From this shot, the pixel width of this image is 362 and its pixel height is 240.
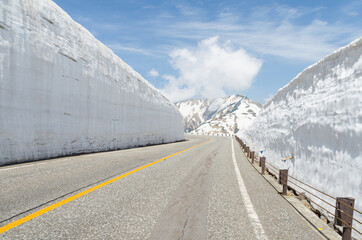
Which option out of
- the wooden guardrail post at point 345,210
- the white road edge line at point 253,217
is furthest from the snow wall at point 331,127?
the white road edge line at point 253,217

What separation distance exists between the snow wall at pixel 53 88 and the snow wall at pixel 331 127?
33.4 feet

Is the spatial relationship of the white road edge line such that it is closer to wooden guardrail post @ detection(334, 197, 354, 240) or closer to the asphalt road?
the asphalt road

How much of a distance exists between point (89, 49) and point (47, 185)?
1097cm

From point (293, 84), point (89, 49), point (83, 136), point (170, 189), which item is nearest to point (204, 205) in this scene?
point (170, 189)

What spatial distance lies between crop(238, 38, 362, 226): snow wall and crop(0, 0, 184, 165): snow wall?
1019cm

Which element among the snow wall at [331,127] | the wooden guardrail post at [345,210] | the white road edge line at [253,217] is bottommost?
the white road edge line at [253,217]

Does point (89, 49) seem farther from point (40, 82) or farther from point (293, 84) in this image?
point (293, 84)

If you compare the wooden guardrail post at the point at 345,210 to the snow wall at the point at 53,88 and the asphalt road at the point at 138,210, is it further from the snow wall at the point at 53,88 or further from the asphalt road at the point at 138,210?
the snow wall at the point at 53,88

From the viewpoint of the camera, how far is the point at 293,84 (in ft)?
31.7

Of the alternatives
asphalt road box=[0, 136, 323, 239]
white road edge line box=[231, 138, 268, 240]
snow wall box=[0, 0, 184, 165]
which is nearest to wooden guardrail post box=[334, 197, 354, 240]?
asphalt road box=[0, 136, 323, 239]

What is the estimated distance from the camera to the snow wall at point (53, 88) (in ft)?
27.1

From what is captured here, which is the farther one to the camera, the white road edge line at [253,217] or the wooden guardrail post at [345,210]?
the wooden guardrail post at [345,210]

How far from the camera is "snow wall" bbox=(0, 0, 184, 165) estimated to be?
325 inches

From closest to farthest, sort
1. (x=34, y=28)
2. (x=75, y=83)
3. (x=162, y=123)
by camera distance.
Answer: (x=34, y=28)
(x=75, y=83)
(x=162, y=123)
